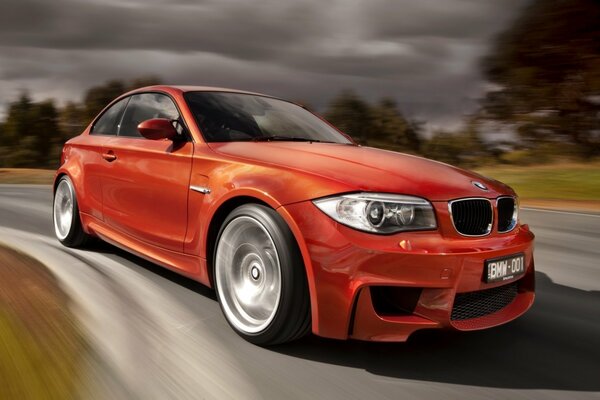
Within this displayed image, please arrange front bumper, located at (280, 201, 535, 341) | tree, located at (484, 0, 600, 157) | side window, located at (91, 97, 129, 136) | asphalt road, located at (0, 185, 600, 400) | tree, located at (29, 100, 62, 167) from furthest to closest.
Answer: tree, located at (29, 100, 62, 167) < tree, located at (484, 0, 600, 157) < side window, located at (91, 97, 129, 136) < front bumper, located at (280, 201, 535, 341) < asphalt road, located at (0, 185, 600, 400)

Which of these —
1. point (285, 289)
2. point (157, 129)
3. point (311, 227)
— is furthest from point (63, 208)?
point (311, 227)

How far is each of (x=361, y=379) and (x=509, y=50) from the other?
25942mm

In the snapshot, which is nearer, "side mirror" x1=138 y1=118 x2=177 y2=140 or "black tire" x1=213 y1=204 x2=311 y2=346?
"black tire" x1=213 y1=204 x2=311 y2=346

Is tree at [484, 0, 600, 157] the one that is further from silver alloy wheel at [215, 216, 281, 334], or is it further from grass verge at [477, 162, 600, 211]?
silver alloy wheel at [215, 216, 281, 334]

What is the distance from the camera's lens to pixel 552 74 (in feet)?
82.7

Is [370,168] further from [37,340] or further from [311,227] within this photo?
[37,340]

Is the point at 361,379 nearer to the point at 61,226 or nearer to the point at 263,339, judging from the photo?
the point at 263,339

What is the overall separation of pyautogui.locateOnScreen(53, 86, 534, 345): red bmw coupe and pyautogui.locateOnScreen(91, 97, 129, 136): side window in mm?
676

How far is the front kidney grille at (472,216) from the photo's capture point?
3002 mm

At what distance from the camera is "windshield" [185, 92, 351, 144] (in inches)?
156

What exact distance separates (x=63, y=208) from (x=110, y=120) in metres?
1.14

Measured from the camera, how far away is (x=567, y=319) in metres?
3.70

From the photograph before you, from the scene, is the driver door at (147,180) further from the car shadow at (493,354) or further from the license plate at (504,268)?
the license plate at (504,268)

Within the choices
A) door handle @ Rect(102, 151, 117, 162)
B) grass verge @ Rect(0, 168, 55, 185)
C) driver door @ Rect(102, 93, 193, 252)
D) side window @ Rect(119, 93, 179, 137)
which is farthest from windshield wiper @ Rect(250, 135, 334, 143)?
grass verge @ Rect(0, 168, 55, 185)
